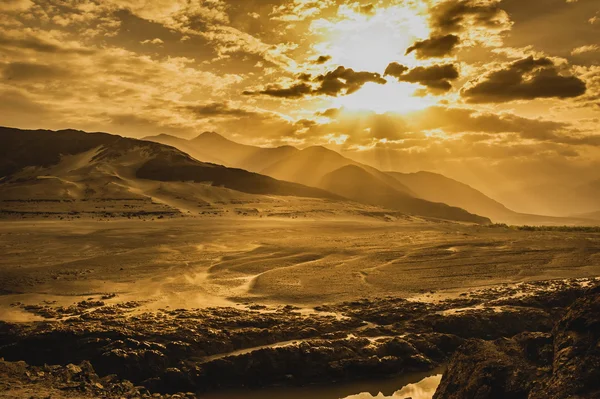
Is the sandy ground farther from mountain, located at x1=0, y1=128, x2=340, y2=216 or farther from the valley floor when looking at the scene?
mountain, located at x1=0, y1=128, x2=340, y2=216

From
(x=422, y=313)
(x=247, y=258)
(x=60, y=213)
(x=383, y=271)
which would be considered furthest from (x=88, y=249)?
(x=60, y=213)

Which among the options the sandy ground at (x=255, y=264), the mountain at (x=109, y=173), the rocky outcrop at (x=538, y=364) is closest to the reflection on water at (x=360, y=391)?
the rocky outcrop at (x=538, y=364)

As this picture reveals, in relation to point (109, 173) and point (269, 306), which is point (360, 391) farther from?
point (109, 173)

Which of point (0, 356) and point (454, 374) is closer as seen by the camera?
point (454, 374)

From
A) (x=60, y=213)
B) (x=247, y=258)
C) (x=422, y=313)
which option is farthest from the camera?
(x=60, y=213)

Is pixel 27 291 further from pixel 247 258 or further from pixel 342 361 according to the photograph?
pixel 342 361

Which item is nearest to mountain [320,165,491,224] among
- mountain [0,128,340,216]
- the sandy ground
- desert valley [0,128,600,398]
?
mountain [0,128,340,216]
